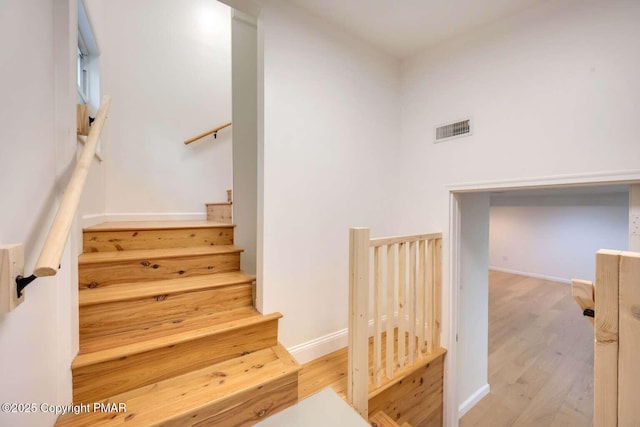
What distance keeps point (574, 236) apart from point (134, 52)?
8405mm

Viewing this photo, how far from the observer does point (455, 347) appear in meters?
2.15

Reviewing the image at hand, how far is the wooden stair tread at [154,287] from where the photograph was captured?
4.51 ft

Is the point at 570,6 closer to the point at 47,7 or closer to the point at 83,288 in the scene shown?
the point at 47,7

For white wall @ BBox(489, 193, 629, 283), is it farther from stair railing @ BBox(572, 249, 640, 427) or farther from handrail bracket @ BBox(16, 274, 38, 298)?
handrail bracket @ BBox(16, 274, 38, 298)

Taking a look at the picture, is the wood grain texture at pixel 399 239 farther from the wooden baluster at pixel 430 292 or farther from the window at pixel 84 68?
the window at pixel 84 68

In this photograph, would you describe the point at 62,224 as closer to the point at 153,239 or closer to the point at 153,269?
the point at 153,269

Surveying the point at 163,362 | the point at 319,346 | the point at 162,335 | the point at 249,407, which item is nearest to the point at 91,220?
the point at 162,335

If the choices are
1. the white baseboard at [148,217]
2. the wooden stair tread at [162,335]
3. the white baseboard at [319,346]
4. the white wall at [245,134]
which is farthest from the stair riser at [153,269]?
the white baseboard at [148,217]

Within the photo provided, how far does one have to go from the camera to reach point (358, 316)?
145cm

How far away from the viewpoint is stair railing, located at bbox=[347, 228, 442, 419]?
145 centimetres

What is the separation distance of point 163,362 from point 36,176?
996mm

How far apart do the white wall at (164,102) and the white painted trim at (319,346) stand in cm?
224

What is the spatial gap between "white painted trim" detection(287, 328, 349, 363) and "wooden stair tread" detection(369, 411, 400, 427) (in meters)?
0.49

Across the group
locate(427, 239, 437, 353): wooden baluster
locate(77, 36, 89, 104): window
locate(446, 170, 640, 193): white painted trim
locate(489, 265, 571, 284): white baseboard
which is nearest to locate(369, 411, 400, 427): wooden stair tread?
locate(427, 239, 437, 353): wooden baluster
